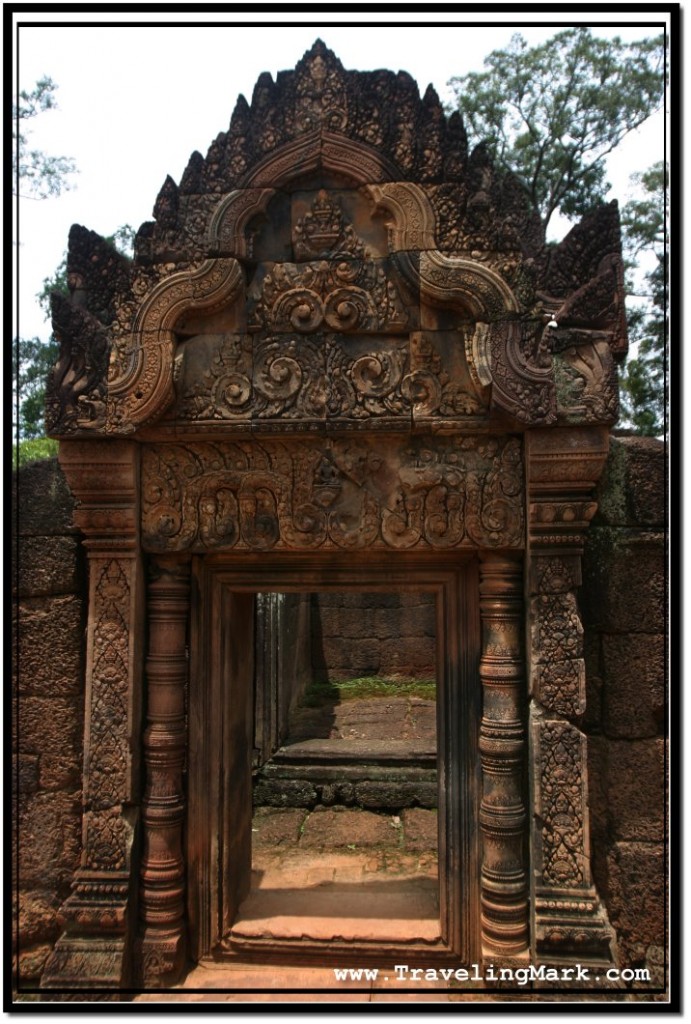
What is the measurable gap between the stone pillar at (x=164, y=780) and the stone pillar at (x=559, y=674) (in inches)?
65.4

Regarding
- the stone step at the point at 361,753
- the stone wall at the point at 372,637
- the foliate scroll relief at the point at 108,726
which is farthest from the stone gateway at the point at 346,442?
the stone wall at the point at 372,637

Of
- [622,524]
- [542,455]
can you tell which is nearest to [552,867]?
[622,524]

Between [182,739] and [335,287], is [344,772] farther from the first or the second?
[335,287]

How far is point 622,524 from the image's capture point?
11.1 ft

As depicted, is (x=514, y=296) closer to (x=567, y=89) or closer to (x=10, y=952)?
(x=10, y=952)

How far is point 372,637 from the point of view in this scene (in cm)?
1277

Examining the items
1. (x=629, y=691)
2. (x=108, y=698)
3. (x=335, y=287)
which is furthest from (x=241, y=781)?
(x=335, y=287)

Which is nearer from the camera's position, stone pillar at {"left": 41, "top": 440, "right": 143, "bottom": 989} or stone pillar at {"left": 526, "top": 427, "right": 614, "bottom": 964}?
stone pillar at {"left": 526, "top": 427, "right": 614, "bottom": 964}

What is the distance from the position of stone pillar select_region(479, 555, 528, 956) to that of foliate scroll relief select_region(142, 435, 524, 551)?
26 cm

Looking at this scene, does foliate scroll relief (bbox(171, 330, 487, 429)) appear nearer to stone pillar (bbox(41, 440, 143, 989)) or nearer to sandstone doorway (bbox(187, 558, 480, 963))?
stone pillar (bbox(41, 440, 143, 989))

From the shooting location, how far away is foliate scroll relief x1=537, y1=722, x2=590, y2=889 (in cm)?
323

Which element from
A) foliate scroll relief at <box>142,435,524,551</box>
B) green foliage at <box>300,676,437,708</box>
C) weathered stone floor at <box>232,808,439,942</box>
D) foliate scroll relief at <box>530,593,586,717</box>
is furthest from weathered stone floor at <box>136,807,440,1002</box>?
green foliage at <box>300,676,437,708</box>

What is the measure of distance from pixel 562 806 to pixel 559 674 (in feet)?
1.90

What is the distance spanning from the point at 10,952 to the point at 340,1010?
1.59m
